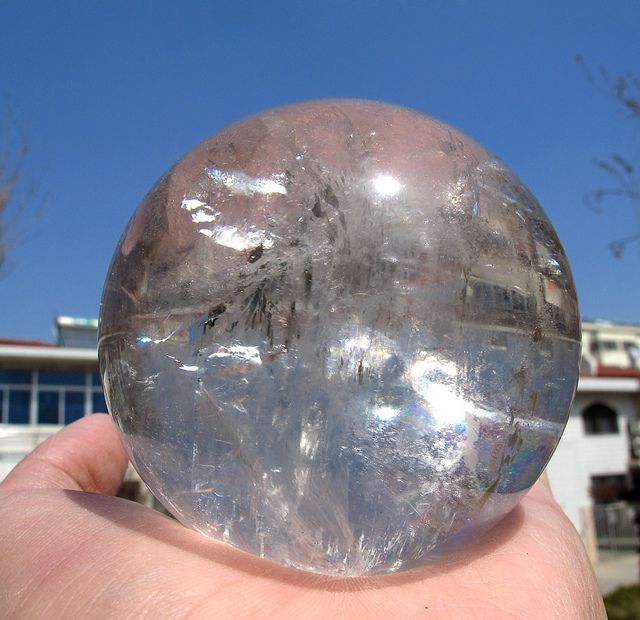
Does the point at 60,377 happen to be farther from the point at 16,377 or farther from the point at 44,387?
the point at 16,377

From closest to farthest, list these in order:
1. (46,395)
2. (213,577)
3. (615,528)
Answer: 1. (213,577)
2. (46,395)
3. (615,528)

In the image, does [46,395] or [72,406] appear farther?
[72,406]

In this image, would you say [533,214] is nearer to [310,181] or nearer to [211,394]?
[310,181]

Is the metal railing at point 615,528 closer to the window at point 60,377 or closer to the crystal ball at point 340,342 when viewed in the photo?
the window at point 60,377

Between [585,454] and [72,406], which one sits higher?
[72,406]

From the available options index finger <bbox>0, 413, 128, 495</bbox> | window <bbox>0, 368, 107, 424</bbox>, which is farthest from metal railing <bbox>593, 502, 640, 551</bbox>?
index finger <bbox>0, 413, 128, 495</bbox>

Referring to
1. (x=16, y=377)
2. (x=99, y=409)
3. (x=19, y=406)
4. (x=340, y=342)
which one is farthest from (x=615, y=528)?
(x=340, y=342)

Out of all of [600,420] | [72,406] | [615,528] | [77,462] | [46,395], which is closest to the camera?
[77,462]
